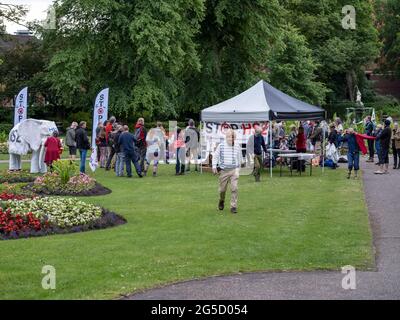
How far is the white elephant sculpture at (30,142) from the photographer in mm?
26250

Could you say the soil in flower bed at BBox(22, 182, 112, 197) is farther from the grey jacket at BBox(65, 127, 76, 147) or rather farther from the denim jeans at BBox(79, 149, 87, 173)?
the grey jacket at BBox(65, 127, 76, 147)

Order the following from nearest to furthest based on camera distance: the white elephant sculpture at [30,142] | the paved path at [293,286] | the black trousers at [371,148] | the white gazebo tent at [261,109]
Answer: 1. the paved path at [293,286]
2. the white gazebo tent at [261,109]
3. the white elephant sculpture at [30,142]
4. the black trousers at [371,148]

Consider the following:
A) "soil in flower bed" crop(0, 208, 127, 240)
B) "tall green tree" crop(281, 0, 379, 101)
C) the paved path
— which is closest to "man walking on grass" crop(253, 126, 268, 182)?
"soil in flower bed" crop(0, 208, 127, 240)

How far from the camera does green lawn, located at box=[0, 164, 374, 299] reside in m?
10.1

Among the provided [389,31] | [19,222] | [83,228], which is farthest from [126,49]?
[389,31]

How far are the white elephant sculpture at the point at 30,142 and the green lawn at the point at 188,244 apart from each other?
24.6ft

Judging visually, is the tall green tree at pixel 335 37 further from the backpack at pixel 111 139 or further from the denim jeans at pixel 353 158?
the denim jeans at pixel 353 158

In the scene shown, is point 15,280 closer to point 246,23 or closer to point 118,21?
point 118,21

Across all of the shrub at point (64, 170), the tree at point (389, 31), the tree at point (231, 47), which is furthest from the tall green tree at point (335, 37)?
the shrub at point (64, 170)

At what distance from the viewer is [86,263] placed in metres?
11.1

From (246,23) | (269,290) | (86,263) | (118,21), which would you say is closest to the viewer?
(269,290)

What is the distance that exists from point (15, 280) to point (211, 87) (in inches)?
1609

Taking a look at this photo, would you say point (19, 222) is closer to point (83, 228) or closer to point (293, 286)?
point (83, 228)
